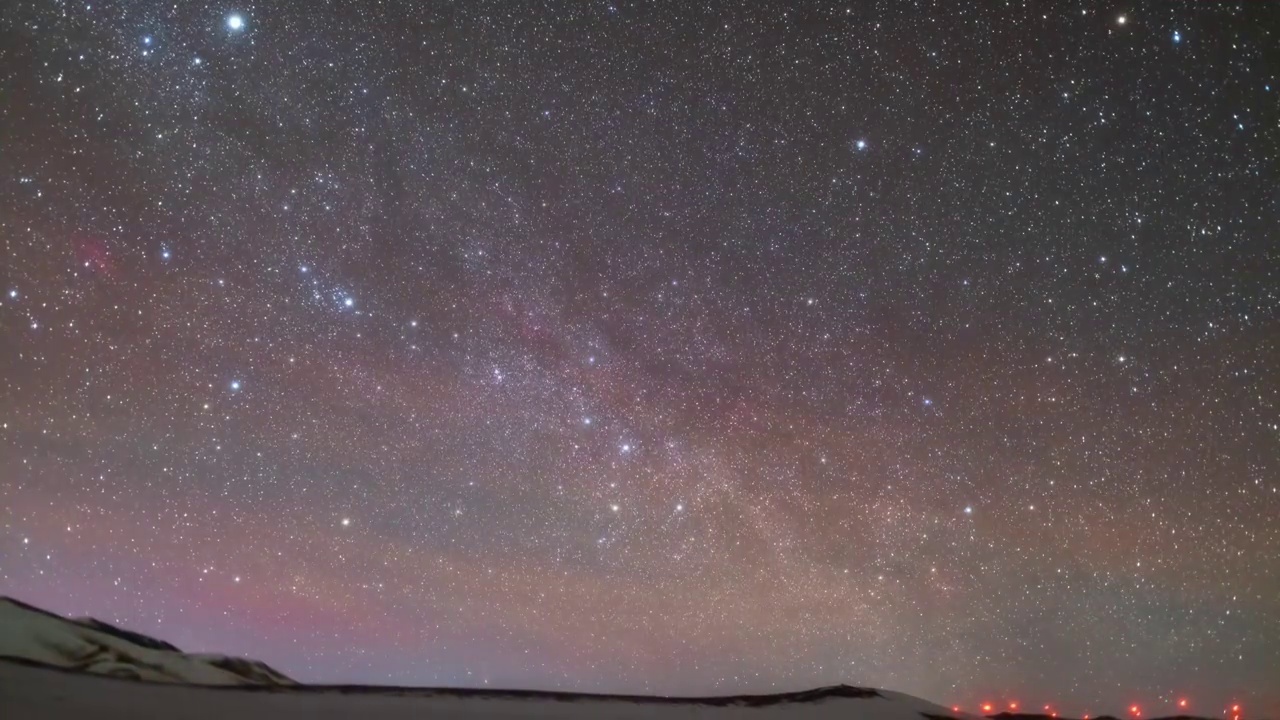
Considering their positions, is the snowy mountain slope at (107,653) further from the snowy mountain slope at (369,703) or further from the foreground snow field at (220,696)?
the snowy mountain slope at (369,703)

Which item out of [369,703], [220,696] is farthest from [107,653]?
[369,703]

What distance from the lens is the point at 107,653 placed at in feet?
13.0

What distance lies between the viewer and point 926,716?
4.15 meters

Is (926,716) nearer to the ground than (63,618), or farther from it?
nearer to the ground

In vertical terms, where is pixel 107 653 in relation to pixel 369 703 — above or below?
above

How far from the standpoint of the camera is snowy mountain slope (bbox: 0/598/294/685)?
3662 mm

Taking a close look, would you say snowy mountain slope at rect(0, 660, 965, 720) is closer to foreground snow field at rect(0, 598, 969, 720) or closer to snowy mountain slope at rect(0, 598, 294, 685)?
foreground snow field at rect(0, 598, 969, 720)

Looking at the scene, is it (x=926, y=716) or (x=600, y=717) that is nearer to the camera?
(x=600, y=717)

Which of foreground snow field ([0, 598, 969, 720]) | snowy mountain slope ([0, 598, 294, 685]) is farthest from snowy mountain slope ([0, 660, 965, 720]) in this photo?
snowy mountain slope ([0, 598, 294, 685])

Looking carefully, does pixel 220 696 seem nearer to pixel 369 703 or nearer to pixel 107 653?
pixel 369 703

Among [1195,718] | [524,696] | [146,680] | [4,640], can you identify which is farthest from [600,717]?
[1195,718]

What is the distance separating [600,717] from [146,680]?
2.24 meters

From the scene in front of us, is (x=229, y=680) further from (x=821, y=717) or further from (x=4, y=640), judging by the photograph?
(x=821, y=717)

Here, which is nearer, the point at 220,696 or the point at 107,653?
the point at 220,696
